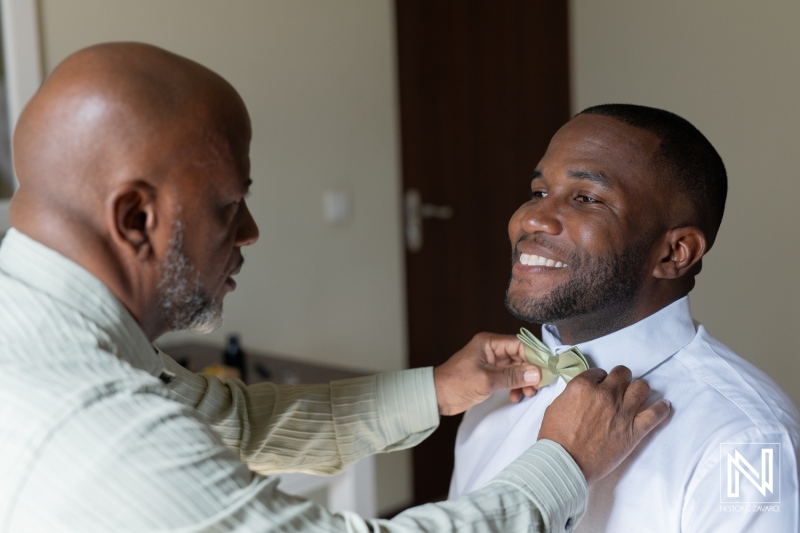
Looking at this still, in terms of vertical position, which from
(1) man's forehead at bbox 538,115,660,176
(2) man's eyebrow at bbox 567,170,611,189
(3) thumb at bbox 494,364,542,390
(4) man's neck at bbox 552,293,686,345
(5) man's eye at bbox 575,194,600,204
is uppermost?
(1) man's forehead at bbox 538,115,660,176

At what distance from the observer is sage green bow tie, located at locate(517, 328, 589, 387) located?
50.9 inches

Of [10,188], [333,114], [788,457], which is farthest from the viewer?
[333,114]

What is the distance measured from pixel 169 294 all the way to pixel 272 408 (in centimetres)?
47

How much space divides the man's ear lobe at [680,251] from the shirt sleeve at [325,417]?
16.6 inches

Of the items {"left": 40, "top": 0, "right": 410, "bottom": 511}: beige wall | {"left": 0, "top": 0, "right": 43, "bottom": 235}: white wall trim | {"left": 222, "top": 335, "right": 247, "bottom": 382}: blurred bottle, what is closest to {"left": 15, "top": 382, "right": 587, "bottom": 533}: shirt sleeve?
{"left": 222, "top": 335, "right": 247, "bottom": 382}: blurred bottle

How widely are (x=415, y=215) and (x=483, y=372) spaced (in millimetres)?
2226

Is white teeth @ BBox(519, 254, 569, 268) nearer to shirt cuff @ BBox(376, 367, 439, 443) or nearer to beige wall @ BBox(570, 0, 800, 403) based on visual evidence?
shirt cuff @ BBox(376, 367, 439, 443)

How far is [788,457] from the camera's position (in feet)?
3.67

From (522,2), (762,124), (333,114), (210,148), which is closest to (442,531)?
(210,148)

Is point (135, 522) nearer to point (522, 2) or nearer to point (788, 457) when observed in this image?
point (788, 457)

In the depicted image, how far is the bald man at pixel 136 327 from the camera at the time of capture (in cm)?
83

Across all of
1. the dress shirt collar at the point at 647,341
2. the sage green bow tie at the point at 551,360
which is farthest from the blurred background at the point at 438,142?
the dress shirt collar at the point at 647,341

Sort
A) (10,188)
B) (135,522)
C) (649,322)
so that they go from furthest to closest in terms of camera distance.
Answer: (10,188) → (649,322) → (135,522)

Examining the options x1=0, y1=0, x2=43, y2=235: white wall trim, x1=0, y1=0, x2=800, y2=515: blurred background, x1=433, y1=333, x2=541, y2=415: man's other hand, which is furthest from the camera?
x1=0, y1=0, x2=800, y2=515: blurred background
